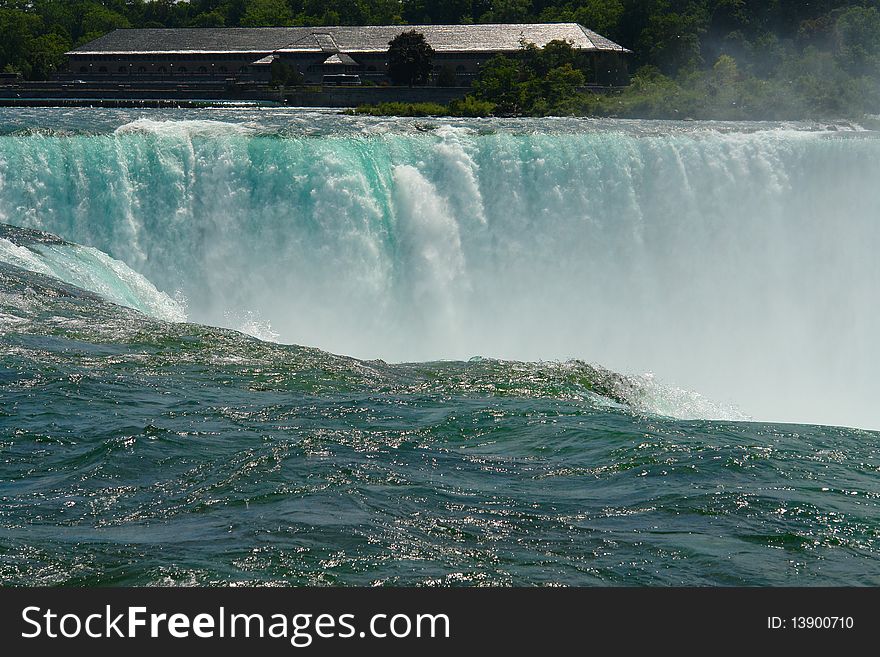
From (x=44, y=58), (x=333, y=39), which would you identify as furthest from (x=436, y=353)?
(x=44, y=58)

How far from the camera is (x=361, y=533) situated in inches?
367

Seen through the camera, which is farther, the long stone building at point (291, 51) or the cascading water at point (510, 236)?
the long stone building at point (291, 51)

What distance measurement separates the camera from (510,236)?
2561 cm

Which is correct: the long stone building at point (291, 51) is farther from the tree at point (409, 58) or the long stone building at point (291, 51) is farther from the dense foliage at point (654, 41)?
the dense foliage at point (654, 41)

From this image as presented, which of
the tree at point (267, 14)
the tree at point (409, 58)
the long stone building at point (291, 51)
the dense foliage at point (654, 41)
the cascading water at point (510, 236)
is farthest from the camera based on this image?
the tree at point (267, 14)

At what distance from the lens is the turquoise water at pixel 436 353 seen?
9.38 metres

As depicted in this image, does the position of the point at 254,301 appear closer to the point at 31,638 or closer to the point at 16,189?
the point at 16,189

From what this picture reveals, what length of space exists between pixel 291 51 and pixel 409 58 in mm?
8920

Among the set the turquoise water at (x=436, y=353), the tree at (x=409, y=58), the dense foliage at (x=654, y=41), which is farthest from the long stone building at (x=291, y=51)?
the turquoise water at (x=436, y=353)

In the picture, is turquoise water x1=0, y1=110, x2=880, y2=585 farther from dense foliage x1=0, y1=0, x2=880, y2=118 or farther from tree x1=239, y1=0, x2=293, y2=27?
tree x1=239, y1=0, x2=293, y2=27

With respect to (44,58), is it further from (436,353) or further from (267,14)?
(436,353)

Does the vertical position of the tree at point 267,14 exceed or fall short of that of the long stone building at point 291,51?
it exceeds it

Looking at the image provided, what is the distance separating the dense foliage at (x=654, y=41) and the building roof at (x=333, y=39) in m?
2.92

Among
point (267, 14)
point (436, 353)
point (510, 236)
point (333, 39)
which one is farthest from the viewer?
point (267, 14)
